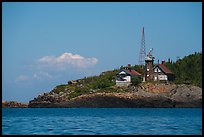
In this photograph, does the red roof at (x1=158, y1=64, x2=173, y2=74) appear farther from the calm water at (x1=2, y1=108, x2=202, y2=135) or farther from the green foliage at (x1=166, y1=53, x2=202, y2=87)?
the calm water at (x1=2, y1=108, x2=202, y2=135)

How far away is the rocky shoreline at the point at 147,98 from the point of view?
95.1m

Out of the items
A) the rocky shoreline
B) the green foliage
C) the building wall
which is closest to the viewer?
the rocky shoreline

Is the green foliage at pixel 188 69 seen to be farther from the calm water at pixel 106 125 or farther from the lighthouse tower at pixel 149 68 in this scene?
the calm water at pixel 106 125

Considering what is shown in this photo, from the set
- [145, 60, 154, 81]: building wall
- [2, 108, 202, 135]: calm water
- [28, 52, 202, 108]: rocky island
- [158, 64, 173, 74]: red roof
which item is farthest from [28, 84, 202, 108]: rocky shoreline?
[2, 108, 202, 135]: calm water

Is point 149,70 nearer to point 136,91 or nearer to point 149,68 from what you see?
point 149,68

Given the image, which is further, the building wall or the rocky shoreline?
the building wall

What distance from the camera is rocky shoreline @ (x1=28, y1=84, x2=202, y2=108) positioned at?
95125mm

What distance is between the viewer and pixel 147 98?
9538 centimetres

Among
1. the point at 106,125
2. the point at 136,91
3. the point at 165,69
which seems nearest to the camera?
the point at 106,125

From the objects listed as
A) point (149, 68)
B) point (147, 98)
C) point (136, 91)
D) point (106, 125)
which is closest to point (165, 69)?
point (149, 68)

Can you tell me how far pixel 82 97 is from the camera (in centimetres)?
10069

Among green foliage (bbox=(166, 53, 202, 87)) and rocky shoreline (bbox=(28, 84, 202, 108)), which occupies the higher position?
green foliage (bbox=(166, 53, 202, 87))

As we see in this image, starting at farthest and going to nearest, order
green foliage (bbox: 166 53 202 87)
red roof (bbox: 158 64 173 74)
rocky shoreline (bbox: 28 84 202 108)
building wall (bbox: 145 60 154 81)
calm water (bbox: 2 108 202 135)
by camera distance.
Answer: red roof (bbox: 158 64 173 74)
building wall (bbox: 145 60 154 81)
green foliage (bbox: 166 53 202 87)
rocky shoreline (bbox: 28 84 202 108)
calm water (bbox: 2 108 202 135)

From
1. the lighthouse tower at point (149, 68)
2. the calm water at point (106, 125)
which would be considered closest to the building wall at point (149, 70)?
the lighthouse tower at point (149, 68)
